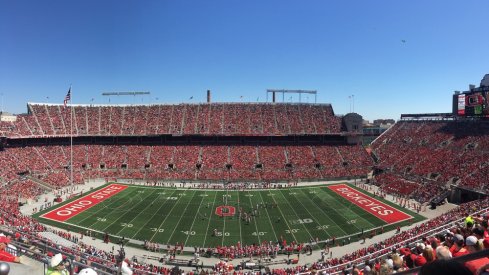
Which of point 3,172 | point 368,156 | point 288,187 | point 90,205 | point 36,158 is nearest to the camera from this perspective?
point 90,205

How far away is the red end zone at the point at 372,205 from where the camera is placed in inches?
1288

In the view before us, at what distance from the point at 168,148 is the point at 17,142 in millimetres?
24706

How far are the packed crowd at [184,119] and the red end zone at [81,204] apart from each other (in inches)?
770

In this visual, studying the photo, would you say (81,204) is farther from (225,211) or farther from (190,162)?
(190,162)

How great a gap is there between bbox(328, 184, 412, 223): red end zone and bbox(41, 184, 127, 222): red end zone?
29888 mm

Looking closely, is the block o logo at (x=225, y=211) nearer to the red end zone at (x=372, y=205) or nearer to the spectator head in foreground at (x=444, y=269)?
the red end zone at (x=372, y=205)

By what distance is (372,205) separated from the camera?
37062mm

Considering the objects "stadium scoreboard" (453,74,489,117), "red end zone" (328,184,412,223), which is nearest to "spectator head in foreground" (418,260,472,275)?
"red end zone" (328,184,412,223)

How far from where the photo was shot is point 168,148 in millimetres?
59125

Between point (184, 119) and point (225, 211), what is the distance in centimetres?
3462

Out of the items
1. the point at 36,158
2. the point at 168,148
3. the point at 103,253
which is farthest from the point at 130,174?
the point at 103,253

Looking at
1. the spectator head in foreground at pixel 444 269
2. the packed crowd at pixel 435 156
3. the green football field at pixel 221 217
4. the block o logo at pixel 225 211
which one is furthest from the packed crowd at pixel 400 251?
the packed crowd at pixel 435 156

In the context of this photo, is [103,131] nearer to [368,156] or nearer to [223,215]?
[223,215]

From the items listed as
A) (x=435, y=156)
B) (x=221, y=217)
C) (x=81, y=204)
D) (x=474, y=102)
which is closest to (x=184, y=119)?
(x=81, y=204)
